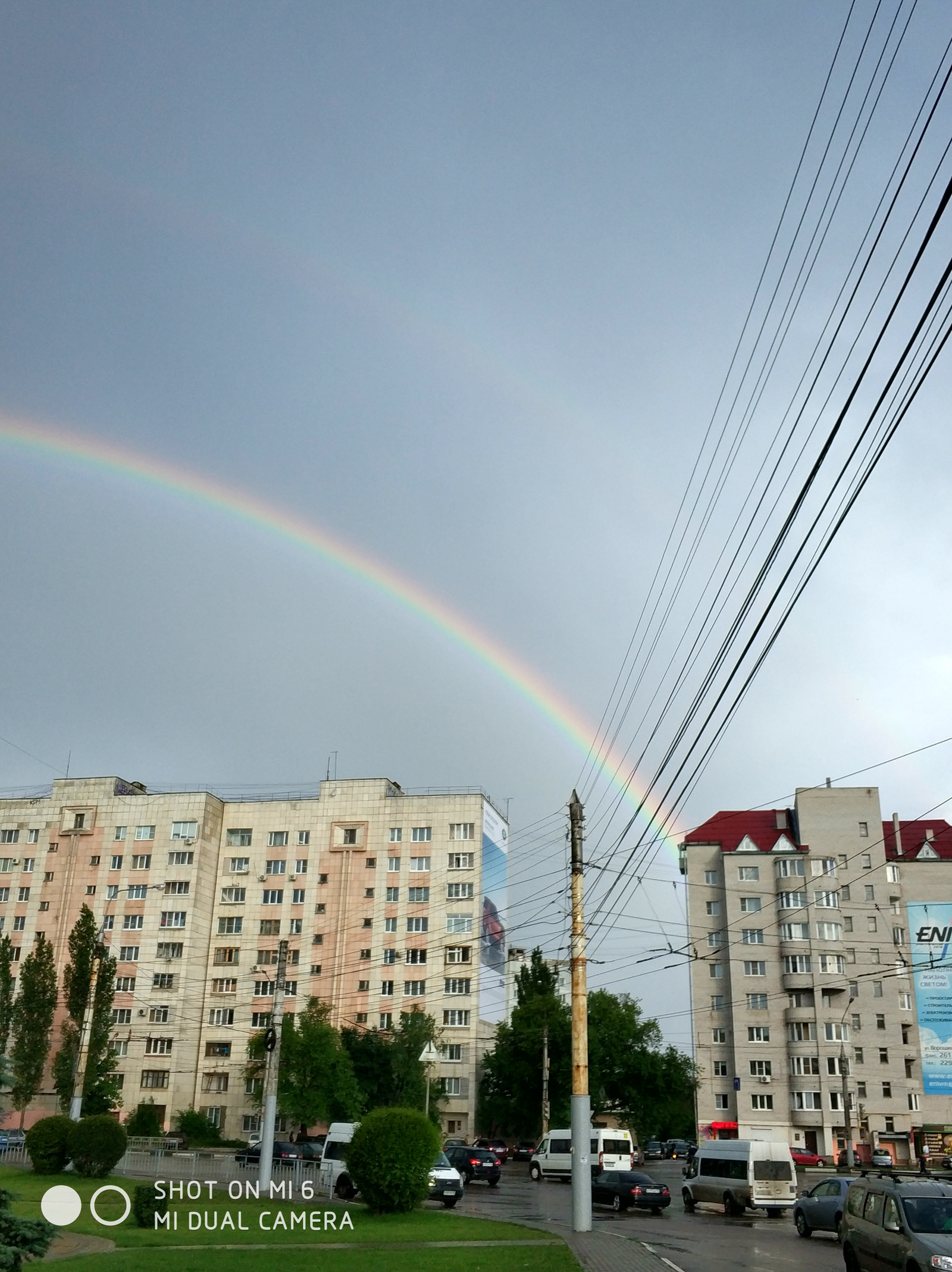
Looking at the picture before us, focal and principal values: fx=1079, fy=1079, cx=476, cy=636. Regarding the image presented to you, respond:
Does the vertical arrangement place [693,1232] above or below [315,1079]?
below

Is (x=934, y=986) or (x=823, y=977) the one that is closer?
(x=934, y=986)

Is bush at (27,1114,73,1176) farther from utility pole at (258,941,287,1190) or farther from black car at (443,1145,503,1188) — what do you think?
black car at (443,1145,503,1188)

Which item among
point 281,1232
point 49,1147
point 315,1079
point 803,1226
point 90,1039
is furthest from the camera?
point 90,1039

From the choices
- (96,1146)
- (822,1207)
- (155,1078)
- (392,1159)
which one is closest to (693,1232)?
(822,1207)

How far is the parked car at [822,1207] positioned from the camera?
2884 centimetres

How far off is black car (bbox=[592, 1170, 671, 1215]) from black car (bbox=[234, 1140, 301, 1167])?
11404 millimetres

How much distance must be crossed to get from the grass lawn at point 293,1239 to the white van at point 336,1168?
2.01 m

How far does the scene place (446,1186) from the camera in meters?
34.9

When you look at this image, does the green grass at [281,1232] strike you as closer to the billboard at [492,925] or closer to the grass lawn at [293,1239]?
the grass lawn at [293,1239]

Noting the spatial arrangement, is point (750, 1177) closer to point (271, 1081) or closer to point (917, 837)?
point (271, 1081)

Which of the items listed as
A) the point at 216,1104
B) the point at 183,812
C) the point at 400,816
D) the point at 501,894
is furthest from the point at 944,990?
the point at 183,812

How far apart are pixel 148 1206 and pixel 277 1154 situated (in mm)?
25233

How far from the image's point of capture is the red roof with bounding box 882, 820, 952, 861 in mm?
90688

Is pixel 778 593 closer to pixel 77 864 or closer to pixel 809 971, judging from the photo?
pixel 809 971
